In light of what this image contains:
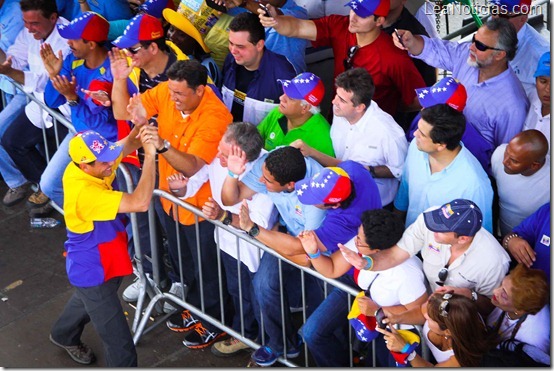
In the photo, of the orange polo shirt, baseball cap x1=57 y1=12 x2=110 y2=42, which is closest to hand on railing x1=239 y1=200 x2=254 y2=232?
the orange polo shirt

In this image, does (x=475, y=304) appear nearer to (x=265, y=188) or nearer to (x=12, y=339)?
(x=265, y=188)

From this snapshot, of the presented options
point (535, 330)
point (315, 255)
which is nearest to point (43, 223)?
point (315, 255)

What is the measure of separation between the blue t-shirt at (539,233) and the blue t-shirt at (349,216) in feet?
3.04

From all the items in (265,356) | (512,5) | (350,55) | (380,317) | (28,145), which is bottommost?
(265,356)

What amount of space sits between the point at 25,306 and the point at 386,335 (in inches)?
138

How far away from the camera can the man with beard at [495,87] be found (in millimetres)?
6211

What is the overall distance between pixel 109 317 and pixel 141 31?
2.09 m

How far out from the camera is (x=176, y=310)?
7.30 m

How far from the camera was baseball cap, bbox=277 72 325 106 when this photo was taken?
622cm

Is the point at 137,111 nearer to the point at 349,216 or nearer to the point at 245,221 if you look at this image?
the point at 245,221

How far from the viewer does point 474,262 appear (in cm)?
523

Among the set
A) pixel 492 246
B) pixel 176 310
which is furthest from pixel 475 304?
pixel 176 310

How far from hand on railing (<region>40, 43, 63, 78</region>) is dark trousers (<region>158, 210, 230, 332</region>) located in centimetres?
144

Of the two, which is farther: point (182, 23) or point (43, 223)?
point (43, 223)
